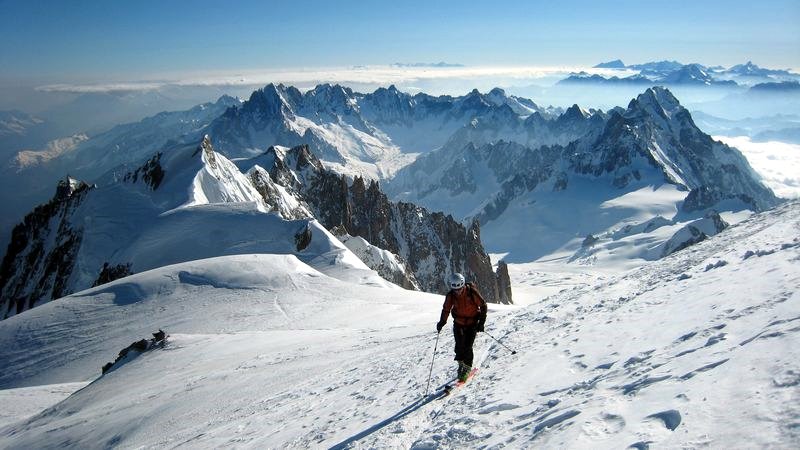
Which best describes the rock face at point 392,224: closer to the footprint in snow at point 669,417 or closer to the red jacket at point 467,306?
the red jacket at point 467,306

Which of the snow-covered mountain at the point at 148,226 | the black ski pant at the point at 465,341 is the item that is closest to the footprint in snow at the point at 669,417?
the black ski pant at the point at 465,341

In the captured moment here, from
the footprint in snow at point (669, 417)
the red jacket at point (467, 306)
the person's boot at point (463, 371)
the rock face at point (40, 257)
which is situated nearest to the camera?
the footprint in snow at point (669, 417)

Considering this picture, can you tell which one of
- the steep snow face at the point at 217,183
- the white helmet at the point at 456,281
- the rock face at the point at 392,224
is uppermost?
the steep snow face at the point at 217,183

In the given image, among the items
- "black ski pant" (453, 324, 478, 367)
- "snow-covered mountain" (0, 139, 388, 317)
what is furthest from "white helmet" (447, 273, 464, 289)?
"snow-covered mountain" (0, 139, 388, 317)

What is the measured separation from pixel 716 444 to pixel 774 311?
4.61 meters

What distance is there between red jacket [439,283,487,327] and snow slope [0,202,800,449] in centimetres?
121

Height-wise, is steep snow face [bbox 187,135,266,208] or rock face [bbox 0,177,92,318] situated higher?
steep snow face [bbox 187,135,266,208]

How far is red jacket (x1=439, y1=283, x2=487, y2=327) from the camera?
39.5 ft

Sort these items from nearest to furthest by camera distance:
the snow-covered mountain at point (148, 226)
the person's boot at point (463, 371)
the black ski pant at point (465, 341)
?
1. the person's boot at point (463, 371)
2. the black ski pant at point (465, 341)
3. the snow-covered mountain at point (148, 226)

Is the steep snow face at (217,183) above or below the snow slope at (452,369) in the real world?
above

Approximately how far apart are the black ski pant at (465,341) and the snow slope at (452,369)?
24.9 inches

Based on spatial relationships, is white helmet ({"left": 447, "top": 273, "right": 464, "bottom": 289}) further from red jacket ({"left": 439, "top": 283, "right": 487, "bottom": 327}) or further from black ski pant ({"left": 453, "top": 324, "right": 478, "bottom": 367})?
black ski pant ({"left": 453, "top": 324, "right": 478, "bottom": 367})

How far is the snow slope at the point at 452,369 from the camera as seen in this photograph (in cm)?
690

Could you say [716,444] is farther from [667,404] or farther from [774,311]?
[774,311]
